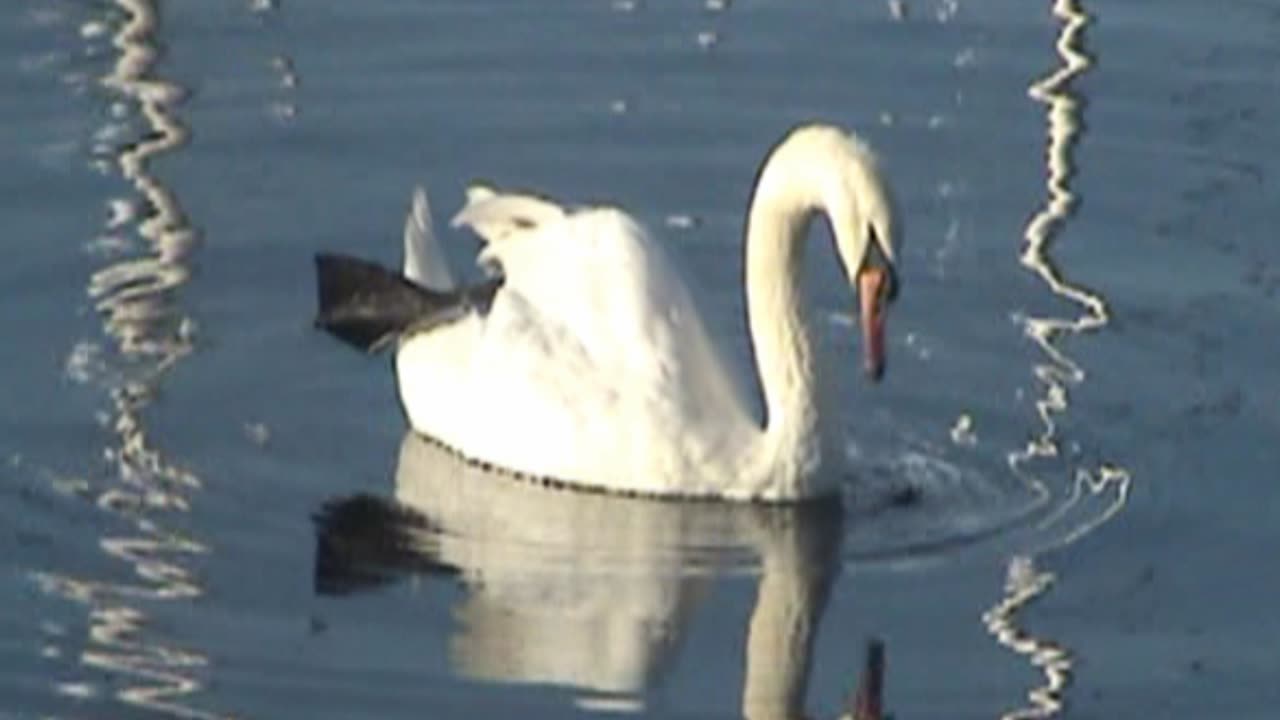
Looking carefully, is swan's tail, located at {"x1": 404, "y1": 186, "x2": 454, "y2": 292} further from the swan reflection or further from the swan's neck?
the swan's neck

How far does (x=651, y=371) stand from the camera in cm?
1664

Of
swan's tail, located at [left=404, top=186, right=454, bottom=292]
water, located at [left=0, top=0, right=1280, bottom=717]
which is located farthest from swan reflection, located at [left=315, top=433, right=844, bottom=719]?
swan's tail, located at [left=404, top=186, right=454, bottom=292]

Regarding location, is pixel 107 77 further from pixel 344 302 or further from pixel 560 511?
pixel 560 511

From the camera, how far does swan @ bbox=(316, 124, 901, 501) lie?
16.6 metres

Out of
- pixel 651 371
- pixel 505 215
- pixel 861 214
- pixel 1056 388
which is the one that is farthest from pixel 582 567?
pixel 1056 388

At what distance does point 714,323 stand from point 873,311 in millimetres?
A: 914

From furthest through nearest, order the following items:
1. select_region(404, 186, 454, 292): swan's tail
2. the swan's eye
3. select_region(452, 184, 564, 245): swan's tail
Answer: select_region(404, 186, 454, 292): swan's tail, select_region(452, 184, 564, 245): swan's tail, the swan's eye

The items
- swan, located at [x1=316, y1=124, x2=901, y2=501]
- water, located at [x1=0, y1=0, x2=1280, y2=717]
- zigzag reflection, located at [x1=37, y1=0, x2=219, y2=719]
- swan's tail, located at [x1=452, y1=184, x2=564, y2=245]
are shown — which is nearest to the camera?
zigzag reflection, located at [x1=37, y1=0, x2=219, y2=719]

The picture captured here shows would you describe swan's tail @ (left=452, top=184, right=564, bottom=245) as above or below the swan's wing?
above

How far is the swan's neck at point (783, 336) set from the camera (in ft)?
54.4

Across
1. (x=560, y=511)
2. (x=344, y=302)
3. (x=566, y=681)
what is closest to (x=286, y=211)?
(x=344, y=302)

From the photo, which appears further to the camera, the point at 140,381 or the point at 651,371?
the point at 140,381

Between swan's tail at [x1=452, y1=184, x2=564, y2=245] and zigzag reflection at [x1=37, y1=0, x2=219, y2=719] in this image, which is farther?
swan's tail at [x1=452, y1=184, x2=564, y2=245]

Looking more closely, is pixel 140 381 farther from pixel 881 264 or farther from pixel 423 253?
pixel 881 264
